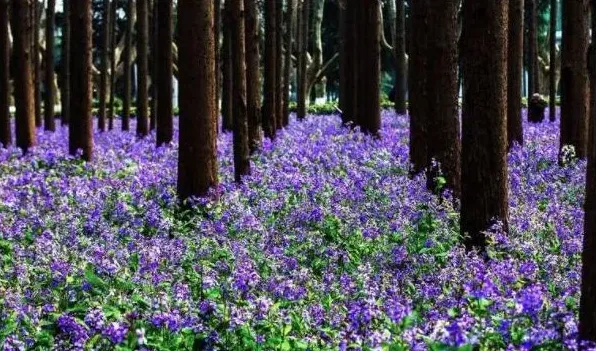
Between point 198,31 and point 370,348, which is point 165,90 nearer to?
point 198,31

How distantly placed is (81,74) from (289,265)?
10.5m

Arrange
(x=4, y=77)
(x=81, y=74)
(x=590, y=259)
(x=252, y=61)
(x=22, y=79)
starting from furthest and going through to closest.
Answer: (x=4, y=77) < (x=22, y=79) < (x=81, y=74) < (x=252, y=61) < (x=590, y=259)

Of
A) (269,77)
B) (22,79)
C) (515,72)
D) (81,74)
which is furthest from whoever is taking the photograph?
(269,77)

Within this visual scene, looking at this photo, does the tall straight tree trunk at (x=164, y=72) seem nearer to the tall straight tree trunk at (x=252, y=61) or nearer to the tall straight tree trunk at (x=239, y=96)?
the tall straight tree trunk at (x=252, y=61)

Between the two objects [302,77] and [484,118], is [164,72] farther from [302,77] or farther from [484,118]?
[302,77]

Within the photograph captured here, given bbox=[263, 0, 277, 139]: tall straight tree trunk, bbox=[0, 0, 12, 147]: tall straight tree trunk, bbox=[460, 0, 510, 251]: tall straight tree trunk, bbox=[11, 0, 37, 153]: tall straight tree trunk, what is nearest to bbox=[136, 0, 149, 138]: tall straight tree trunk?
bbox=[0, 0, 12, 147]: tall straight tree trunk

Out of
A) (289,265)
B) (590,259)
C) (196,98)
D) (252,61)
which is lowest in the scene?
(289,265)

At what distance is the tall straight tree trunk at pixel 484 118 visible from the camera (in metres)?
8.11

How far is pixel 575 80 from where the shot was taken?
1458 centimetres

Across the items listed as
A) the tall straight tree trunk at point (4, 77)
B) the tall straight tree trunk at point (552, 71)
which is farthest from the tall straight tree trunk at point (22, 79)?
the tall straight tree trunk at point (552, 71)

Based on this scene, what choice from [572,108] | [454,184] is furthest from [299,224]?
[572,108]

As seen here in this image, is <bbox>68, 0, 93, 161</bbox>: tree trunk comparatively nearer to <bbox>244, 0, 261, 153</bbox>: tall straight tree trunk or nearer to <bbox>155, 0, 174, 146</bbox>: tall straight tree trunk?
<bbox>155, 0, 174, 146</bbox>: tall straight tree trunk

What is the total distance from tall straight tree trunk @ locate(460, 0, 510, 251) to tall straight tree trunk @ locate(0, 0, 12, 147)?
15.0 metres

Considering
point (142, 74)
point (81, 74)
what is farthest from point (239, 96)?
point (142, 74)
